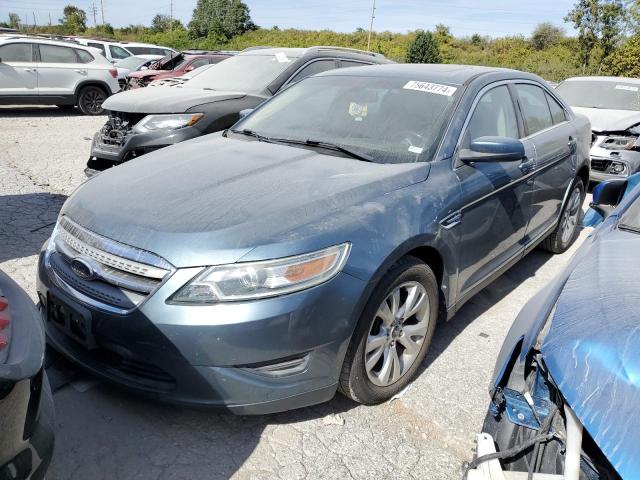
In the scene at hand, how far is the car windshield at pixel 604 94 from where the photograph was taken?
321 inches

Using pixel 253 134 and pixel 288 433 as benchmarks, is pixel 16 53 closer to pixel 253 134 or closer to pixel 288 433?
pixel 253 134

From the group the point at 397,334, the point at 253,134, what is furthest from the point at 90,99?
the point at 397,334

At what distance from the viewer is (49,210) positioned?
534 centimetres

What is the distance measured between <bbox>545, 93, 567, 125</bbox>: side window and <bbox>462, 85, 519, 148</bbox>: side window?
2.89 ft

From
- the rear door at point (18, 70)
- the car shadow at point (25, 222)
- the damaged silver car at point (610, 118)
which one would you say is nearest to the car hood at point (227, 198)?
the car shadow at point (25, 222)

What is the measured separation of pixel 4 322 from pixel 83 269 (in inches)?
28.5

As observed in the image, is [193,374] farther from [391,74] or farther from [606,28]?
[606,28]

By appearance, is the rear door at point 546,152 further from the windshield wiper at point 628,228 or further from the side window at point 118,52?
the side window at point 118,52

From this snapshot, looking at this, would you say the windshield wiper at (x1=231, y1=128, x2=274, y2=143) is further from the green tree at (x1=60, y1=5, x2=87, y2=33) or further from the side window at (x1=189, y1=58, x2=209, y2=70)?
the green tree at (x1=60, y1=5, x2=87, y2=33)

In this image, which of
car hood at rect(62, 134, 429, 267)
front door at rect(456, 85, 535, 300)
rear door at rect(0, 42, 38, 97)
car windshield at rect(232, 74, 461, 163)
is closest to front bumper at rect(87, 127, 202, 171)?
car windshield at rect(232, 74, 461, 163)

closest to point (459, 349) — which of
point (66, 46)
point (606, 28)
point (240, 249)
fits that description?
point (240, 249)

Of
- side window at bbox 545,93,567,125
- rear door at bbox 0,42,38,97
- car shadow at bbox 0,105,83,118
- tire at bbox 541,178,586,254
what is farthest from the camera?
car shadow at bbox 0,105,83,118

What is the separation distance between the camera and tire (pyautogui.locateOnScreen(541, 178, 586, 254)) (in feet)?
15.5

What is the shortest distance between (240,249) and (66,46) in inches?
469
